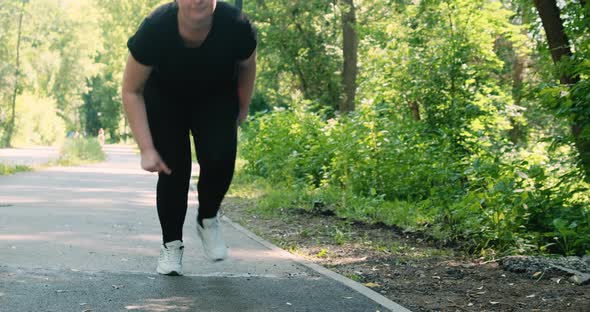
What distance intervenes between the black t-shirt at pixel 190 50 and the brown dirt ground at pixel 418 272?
70.8 inches

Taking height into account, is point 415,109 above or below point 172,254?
above

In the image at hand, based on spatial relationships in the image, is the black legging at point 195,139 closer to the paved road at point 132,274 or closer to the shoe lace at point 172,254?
the shoe lace at point 172,254

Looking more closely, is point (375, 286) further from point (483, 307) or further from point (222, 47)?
point (222, 47)

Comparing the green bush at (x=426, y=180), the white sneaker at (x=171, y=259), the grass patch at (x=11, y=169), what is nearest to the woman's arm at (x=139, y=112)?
the white sneaker at (x=171, y=259)

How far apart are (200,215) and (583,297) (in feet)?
8.26

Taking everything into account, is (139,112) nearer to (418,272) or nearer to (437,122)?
(418,272)

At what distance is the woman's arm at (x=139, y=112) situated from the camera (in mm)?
5027

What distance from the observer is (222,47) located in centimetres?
501

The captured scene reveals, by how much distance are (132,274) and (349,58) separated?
20.6 meters

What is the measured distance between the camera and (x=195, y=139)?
541 centimetres

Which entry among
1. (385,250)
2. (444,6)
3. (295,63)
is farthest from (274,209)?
(295,63)

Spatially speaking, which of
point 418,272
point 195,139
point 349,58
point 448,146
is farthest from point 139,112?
point 349,58

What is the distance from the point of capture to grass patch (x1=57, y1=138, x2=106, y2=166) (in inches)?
1216

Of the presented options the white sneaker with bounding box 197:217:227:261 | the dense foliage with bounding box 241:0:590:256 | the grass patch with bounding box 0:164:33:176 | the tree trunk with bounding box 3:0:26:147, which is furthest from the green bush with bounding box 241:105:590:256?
the tree trunk with bounding box 3:0:26:147
